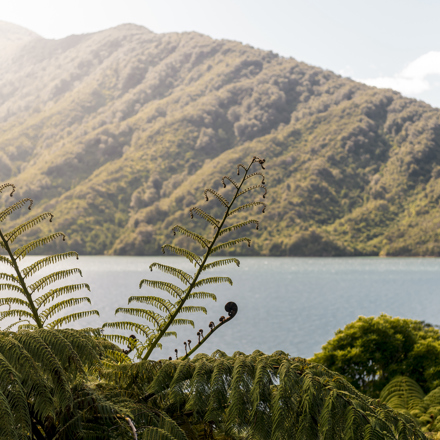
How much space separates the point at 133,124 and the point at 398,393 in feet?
520

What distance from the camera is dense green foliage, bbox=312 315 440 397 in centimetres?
798

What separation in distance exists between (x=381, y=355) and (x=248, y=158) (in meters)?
129

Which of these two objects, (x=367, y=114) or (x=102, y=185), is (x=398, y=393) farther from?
(x=367, y=114)

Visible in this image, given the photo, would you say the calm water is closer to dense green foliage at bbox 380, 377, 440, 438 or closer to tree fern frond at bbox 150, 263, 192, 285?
dense green foliage at bbox 380, 377, 440, 438

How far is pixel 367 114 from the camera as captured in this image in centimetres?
14500

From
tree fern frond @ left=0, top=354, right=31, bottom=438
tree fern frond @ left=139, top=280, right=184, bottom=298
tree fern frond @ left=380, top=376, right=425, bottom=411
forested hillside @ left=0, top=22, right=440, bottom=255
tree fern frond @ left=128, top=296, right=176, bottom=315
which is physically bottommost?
tree fern frond @ left=380, top=376, right=425, bottom=411

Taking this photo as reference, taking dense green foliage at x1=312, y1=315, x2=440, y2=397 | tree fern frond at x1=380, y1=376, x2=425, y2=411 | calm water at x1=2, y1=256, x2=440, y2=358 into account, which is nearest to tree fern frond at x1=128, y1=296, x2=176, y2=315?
tree fern frond at x1=380, y1=376, x2=425, y2=411

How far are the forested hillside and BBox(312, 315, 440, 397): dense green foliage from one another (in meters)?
98.2

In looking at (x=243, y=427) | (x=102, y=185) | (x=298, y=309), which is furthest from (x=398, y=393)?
(x=102, y=185)

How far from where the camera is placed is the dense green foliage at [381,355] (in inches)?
314

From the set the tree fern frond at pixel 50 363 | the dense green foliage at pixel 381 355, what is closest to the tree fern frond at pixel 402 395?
the dense green foliage at pixel 381 355

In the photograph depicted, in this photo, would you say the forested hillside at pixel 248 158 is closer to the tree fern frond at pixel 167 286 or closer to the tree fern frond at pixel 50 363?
the tree fern frond at pixel 167 286

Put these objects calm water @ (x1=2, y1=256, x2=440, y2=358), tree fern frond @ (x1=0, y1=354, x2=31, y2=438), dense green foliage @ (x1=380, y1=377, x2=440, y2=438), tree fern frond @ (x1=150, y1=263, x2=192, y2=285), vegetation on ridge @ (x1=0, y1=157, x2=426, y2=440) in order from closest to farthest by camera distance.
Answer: tree fern frond @ (x1=0, y1=354, x2=31, y2=438) < vegetation on ridge @ (x1=0, y1=157, x2=426, y2=440) < tree fern frond @ (x1=150, y1=263, x2=192, y2=285) < dense green foliage @ (x1=380, y1=377, x2=440, y2=438) < calm water @ (x1=2, y1=256, x2=440, y2=358)

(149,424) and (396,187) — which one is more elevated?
(396,187)
